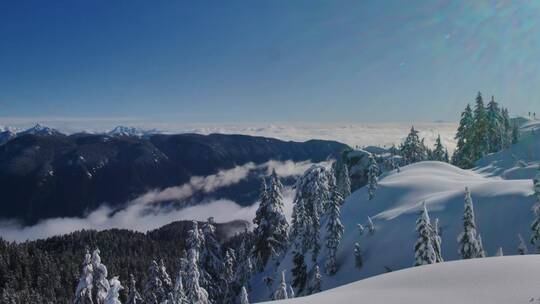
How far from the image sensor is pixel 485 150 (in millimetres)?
80625

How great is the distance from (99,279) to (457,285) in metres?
17.0

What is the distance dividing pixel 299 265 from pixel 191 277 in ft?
56.5

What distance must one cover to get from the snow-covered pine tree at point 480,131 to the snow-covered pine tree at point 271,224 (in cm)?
5054

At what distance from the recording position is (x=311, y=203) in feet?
156

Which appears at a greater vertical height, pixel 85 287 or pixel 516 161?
pixel 516 161

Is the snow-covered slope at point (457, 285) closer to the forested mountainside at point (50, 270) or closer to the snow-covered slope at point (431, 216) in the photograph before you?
the snow-covered slope at point (431, 216)

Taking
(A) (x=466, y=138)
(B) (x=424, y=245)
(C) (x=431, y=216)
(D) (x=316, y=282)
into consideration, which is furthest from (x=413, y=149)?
(B) (x=424, y=245)

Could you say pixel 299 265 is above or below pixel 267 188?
below

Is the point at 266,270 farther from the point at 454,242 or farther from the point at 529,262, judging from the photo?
the point at 529,262

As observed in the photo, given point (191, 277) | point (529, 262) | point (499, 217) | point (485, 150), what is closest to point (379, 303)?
point (529, 262)

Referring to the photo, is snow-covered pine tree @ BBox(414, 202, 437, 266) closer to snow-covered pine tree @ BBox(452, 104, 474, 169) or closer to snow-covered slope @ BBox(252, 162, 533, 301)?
snow-covered slope @ BBox(252, 162, 533, 301)

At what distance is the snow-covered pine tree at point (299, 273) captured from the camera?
41.7m

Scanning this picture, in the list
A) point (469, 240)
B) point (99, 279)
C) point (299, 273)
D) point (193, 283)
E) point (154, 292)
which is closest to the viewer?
point (99, 279)

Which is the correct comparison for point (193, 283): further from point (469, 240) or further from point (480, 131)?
point (480, 131)
